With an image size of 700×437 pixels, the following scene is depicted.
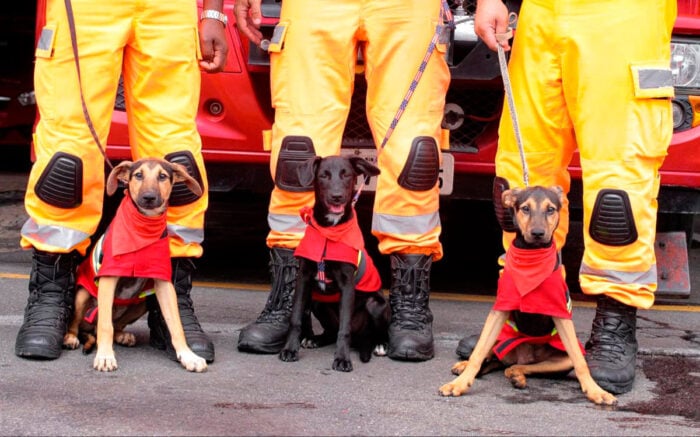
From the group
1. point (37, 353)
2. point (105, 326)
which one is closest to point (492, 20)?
point (105, 326)

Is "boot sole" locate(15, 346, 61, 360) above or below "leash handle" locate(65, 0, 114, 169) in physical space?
below

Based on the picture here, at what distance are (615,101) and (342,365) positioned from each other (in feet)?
4.31

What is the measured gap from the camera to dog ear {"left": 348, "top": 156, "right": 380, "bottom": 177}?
13.8 feet

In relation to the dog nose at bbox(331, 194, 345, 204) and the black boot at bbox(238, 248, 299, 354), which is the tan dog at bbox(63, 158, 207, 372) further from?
the dog nose at bbox(331, 194, 345, 204)

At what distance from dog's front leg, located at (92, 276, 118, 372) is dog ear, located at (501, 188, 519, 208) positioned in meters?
1.36

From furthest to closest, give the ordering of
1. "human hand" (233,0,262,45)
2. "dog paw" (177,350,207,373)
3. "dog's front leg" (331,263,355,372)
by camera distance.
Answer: "human hand" (233,0,262,45), "dog's front leg" (331,263,355,372), "dog paw" (177,350,207,373)

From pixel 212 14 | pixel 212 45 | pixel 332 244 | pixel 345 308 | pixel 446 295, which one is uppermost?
pixel 212 14

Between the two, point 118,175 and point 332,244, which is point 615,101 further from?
point 118,175

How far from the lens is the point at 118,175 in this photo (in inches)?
158

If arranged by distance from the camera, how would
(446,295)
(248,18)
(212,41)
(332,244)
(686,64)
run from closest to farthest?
1. (332,244)
2. (212,41)
3. (248,18)
4. (686,64)
5. (446,295)

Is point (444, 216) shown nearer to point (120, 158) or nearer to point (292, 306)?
point (120, 158)

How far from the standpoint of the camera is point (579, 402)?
3.73 m

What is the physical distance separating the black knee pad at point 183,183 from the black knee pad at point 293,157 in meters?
0.33

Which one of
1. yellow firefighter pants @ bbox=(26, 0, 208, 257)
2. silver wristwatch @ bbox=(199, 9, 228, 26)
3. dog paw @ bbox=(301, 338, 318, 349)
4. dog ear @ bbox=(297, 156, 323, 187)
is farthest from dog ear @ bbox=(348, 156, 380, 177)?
silver wristwatch @ bbox=(199, 9, 228, 26)
